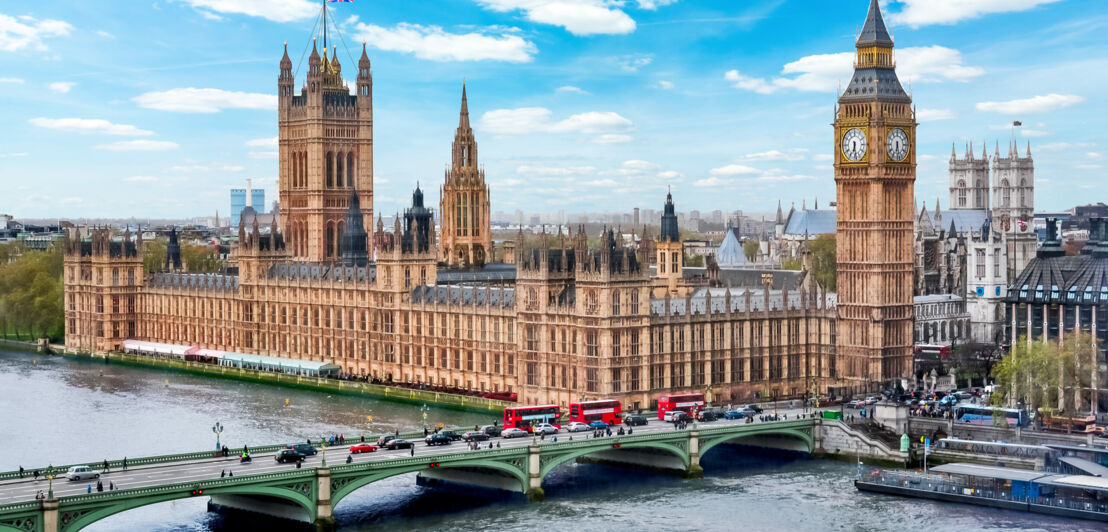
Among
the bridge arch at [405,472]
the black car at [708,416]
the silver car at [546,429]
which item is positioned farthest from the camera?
the black car at [708,416]

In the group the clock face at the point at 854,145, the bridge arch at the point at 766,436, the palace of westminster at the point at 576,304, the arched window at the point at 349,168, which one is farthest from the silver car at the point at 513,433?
the arched window at the point at 349,168

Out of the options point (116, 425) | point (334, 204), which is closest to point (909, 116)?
point (116, 425)

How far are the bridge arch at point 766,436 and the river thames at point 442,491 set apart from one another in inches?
41.6

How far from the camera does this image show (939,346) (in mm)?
154625

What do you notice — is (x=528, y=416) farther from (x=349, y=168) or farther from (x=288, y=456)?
(x=349, y=168)

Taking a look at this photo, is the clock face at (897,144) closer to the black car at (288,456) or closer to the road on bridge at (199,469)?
the road on bridge at (199,469)

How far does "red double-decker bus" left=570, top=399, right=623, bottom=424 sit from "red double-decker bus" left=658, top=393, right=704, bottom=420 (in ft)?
11.8

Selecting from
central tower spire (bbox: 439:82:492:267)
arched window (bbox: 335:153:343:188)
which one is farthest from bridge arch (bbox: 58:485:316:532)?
arched window (bbox: 335:153:343:188)

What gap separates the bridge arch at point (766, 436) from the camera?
97062mm

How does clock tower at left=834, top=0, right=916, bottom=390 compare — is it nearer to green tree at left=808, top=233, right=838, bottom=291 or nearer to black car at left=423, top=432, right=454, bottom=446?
black car at left=423, top=432, right=454, bottom=446

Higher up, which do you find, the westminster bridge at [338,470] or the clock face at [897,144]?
the clock face at [897,144]

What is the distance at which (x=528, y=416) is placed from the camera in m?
102

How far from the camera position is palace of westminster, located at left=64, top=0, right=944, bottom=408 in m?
112

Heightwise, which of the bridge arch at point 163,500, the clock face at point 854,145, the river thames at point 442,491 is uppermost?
the clock face at point 854,145
